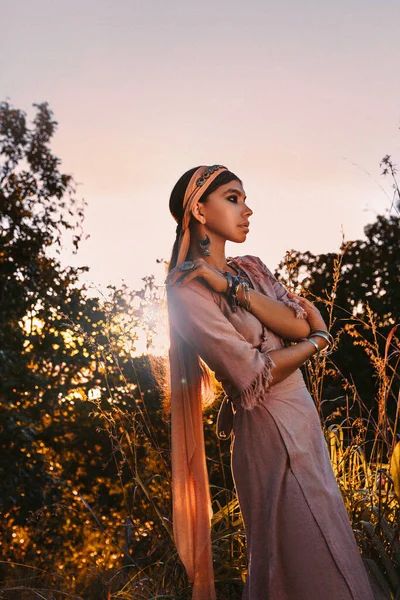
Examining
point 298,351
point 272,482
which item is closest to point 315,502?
point 272,482

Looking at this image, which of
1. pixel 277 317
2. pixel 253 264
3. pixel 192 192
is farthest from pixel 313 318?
pixel 192 192

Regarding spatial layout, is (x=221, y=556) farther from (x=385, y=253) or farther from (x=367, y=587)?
(x=385, y=253)

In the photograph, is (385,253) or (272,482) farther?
(385,253)

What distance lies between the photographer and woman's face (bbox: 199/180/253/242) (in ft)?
7.39

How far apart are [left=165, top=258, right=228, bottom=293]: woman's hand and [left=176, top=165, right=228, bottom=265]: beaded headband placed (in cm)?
11

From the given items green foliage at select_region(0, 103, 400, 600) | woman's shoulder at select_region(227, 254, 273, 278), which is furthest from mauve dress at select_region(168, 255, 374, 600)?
green foliage at select_region(0, 103, 400, 600)

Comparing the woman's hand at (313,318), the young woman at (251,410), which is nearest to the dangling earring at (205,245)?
the young woman at (251,410)

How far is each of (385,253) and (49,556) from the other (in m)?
3.98

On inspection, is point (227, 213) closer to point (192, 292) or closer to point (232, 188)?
point (232, 188)

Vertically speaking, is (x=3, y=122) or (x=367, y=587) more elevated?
(x=3, y=122)

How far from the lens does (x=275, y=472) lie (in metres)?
2.03

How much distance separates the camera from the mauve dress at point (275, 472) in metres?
1.97

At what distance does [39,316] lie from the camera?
21.2 ft

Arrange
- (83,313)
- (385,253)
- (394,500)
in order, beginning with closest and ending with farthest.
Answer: (394,500) < (83,313) < (385,253)
